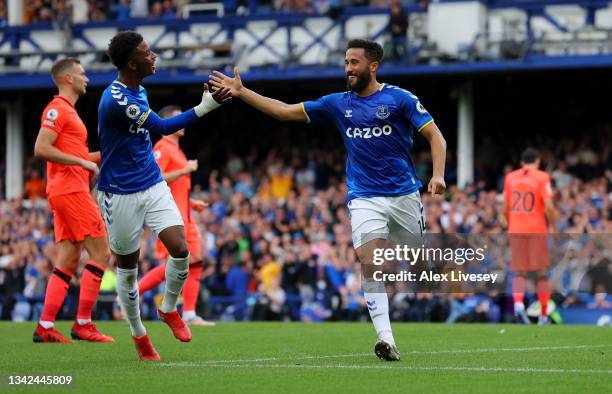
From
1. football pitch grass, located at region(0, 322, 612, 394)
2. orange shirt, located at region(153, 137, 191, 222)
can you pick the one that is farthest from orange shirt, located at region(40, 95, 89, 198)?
orange shirt, located at region(153, 137, 191, 222)

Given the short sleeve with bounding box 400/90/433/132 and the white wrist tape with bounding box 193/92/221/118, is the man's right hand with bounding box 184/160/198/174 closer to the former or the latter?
the white wrist tape with bounding box 193/92/221/118

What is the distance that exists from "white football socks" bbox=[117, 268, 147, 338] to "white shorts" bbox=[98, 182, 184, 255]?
0.57 feet

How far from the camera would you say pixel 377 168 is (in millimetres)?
9547

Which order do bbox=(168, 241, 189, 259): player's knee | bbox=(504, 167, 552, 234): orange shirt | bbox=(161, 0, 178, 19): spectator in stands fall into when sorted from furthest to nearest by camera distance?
bbox=(161, 0, 178, 19): spectator in stands
bbox=(504, 167, 552, 234): orange shirt
bbox=(168, 241, 189, 259): player's knee

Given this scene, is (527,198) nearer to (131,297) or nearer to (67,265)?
(67,265)

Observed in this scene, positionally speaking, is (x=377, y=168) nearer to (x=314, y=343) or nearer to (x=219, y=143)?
(x=314, y=343)

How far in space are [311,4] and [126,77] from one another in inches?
707

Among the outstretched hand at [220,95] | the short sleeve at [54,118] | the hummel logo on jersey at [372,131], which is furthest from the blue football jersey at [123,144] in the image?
the short sleeve at [54,118]

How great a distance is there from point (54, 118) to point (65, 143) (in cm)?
27

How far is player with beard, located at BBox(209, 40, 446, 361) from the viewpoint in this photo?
370 inches

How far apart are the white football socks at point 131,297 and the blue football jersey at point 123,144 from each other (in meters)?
0.65

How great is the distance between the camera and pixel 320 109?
9.75 meters

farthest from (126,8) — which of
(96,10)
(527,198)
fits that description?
(527,198)

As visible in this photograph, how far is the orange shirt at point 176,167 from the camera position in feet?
46.4
